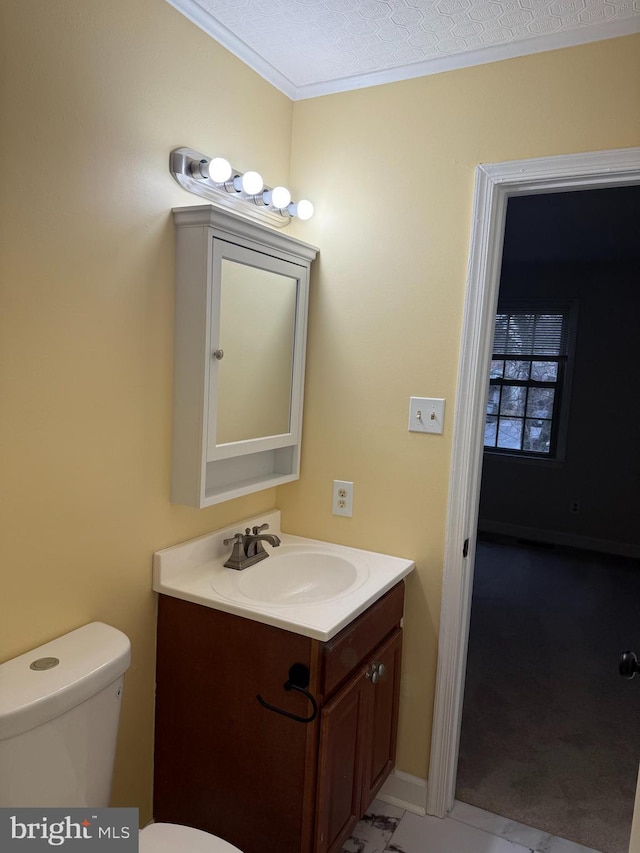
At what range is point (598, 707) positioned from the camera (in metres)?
2.67

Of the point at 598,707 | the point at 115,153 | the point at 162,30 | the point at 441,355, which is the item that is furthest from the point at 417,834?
the point at 162,30

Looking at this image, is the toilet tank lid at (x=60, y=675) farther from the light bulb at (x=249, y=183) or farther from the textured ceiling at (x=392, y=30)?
the textured ceiling at (x=392, y=30)

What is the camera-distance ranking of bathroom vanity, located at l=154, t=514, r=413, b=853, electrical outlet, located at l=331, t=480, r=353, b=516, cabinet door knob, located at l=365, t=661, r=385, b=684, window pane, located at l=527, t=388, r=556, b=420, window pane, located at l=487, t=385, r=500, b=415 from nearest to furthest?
1. bathroom vanity, located at l=154, t=514, r=413, b=853
2. cabinet door knob, located at l=365, t=661, r=385, b=684
3. electrical outlet, located at l=331, t=480, r=353, b=516
4. window pane, located at l=527, t=388, r=556, b=420
5. window pane, located at l=487, t=385, r=500, b=415

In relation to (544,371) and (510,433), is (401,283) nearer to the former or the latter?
(544,371)

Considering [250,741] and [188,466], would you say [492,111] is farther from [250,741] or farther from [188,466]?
[250,741]

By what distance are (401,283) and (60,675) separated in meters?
1.43

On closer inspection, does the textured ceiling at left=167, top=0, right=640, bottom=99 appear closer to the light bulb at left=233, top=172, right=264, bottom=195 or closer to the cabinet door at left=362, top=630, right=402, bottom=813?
the light bulb at left=233, top=172, right=264, bottom=195

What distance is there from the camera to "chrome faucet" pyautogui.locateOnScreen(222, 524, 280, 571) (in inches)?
72.0

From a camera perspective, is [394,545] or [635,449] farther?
[635,449]

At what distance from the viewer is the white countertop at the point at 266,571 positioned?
4.94 feet

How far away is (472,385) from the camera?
72.3 inches

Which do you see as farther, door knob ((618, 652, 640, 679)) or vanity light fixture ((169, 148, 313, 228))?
vanity light fixture ((169, 148, 313, 228))

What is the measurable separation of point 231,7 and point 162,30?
0.64 feet

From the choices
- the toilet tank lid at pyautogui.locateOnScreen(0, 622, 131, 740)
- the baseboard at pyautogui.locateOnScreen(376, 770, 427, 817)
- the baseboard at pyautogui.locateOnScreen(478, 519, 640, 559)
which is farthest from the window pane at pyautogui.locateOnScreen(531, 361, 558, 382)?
the toilet tank lid at pyautogui.locateOnScreen(0, 622, 131, 740)
